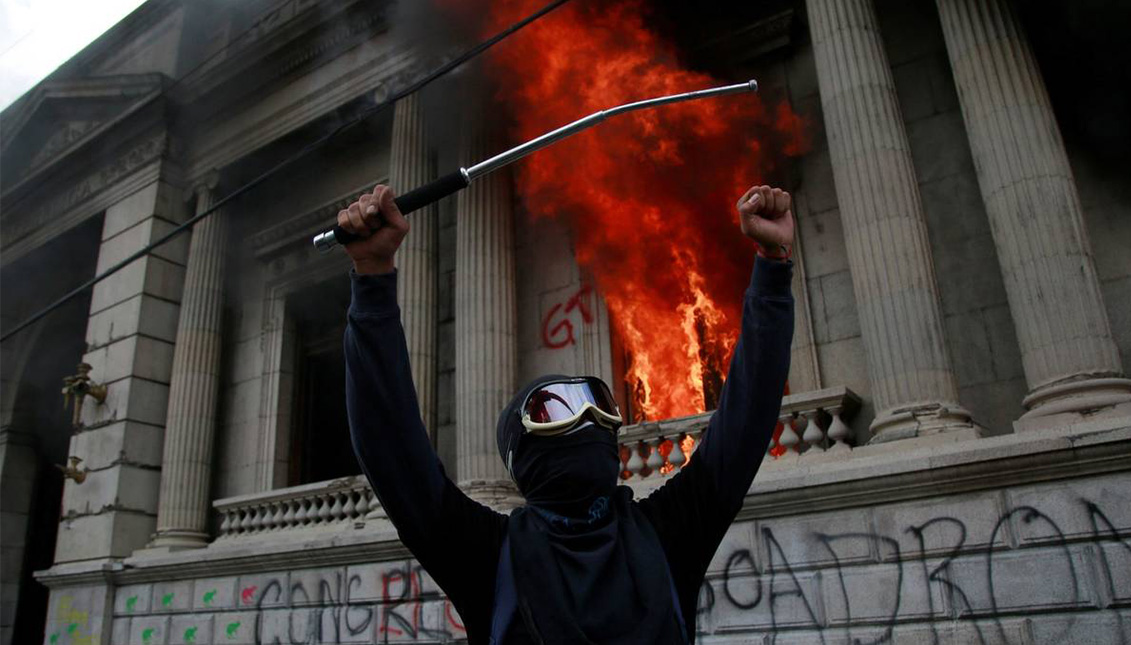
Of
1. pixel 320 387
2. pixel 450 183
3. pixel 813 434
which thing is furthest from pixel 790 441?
pixel 320 387

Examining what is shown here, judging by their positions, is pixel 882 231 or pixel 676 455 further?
pixel 676 455

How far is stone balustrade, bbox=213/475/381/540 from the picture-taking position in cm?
1077

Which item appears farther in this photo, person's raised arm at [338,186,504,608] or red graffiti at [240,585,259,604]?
red graffiti at [240,585,259,604]

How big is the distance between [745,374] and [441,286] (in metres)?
10.1

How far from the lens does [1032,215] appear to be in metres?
6.90

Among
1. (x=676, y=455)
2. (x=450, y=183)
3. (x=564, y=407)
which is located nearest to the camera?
(x=564, y=407)

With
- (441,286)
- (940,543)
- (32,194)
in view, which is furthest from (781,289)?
(32,194)

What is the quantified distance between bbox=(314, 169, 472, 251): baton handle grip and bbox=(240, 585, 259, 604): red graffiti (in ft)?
30.6

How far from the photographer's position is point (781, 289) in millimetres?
2297

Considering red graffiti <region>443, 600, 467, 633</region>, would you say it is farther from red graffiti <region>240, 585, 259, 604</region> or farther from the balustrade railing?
red graffiti <region>240, 585, 259, 604</region>

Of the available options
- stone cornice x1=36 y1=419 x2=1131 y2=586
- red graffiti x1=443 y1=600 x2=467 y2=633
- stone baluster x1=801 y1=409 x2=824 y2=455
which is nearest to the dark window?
red graffiti x1=443 y1=600 x2=467 y2=633

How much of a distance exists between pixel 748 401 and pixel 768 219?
51 cm

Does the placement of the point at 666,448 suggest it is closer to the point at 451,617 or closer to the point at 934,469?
the point at 451,617

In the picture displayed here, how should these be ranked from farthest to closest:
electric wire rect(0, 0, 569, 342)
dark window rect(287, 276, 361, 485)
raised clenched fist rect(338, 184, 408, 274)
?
dark window rect(287, 276, 361, 485)
electric wire rect(0, 0, 569, 342)
raised clenched fist rect(338, 184, 408, 274)
